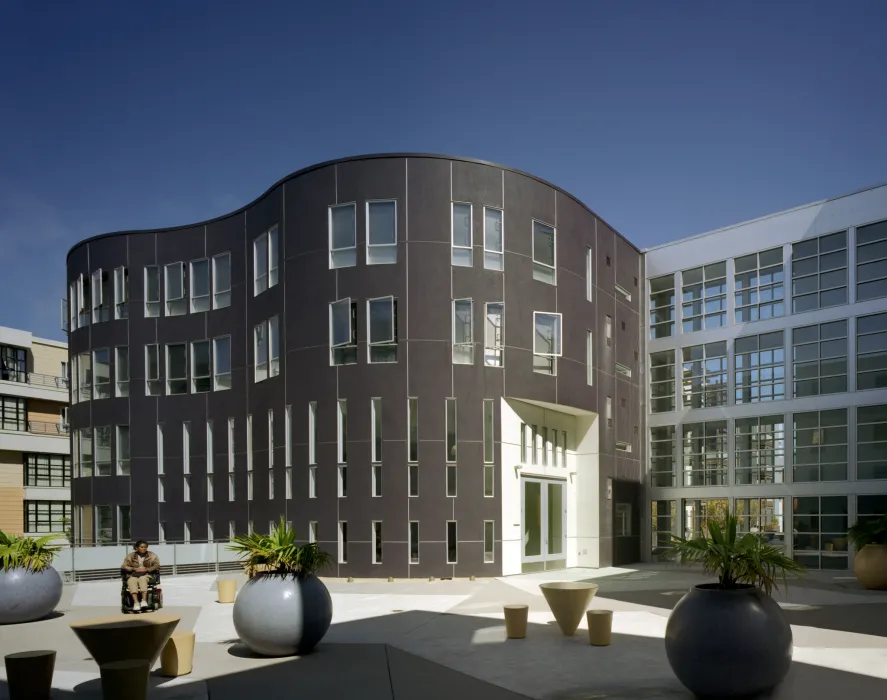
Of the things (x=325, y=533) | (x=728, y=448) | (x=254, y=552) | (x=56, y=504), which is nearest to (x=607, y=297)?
(x=728, y=448)

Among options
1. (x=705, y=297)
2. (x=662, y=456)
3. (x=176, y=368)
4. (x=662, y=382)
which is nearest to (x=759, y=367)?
(x=705, y=297)

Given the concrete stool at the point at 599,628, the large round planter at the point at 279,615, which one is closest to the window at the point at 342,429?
the large round planter at the point at 279,615

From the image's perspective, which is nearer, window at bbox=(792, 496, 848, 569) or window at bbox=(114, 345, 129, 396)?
window at bbox=(792, 496, 848, 569)

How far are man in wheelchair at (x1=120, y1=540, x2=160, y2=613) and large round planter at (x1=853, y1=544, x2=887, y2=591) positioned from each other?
19162 millimetres

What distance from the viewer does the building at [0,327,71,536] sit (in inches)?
2486

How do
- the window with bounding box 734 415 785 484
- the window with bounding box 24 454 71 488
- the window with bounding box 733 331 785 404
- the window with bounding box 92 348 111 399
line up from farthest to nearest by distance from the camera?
the window with bounding box 24 454 71 488 < the window with bounding box 92 348 111 399 < the window with bounding box 733 331 785 404 < the window with bounding box 734 415 785 484

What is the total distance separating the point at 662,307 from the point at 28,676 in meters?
33.2

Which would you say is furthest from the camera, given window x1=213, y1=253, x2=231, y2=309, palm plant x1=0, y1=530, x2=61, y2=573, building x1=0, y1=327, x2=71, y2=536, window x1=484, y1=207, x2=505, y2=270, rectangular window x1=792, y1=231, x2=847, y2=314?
building x1=0, y1=327, x2=71, y2=536

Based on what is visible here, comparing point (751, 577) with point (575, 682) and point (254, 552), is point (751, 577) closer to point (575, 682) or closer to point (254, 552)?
point (575, 682)

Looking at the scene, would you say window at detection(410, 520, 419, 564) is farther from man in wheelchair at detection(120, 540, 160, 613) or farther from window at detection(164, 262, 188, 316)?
window at detection(164, 262, 188, 316)

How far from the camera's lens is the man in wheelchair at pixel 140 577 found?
18.7 metres

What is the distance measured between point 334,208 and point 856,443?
21.0 metres

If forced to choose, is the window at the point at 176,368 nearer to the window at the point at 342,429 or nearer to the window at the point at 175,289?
the window at the point at 175,289

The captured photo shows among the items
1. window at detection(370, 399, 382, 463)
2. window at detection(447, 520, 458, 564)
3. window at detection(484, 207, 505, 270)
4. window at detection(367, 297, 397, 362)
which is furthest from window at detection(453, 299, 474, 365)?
window at detection(447, 520, 458, 564)
